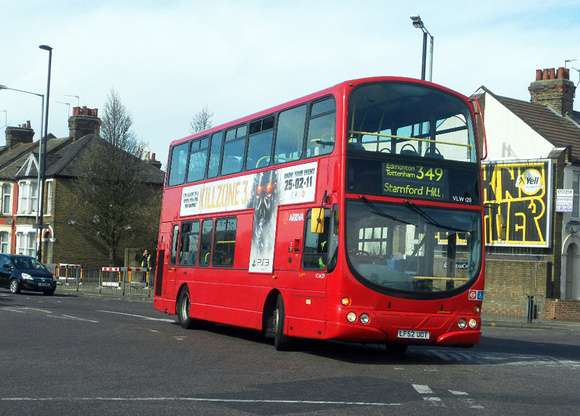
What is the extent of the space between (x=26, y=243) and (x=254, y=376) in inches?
2079

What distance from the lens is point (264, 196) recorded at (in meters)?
17.5

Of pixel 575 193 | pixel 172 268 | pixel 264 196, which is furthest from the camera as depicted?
pixel 575 193

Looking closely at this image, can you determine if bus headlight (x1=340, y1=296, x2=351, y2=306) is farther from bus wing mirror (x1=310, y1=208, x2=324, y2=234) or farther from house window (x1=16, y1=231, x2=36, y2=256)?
house window (x1=16, y1=231, x2=36, y2=256)

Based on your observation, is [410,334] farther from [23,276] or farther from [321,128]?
[23,276]

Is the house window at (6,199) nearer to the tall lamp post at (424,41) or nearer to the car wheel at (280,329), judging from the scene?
the tall lamp post at (424,41)

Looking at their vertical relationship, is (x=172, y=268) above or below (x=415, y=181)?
below

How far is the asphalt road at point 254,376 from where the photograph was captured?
32.7 ft

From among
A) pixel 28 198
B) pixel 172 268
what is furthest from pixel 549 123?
pixel 28 198

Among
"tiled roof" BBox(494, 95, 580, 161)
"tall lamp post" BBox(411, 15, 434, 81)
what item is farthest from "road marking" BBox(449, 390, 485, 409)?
"tiled roof" BBox(494, 95, 580, 161)

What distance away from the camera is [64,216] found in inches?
2404

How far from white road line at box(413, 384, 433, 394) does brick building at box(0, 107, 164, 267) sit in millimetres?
48609

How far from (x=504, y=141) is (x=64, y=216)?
102 ft

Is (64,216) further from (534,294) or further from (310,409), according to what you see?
(310,409)

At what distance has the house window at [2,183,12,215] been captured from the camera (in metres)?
64.4
